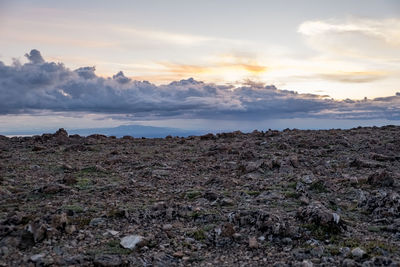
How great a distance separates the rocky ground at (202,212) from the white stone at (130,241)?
0.03 metres

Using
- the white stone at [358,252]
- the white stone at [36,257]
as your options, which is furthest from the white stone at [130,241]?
the white stone at [358,252]

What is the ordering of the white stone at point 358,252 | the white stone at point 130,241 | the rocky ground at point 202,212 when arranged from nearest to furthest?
the white stone at point 358,252
the rocky ground at point 202,212
the white stone at point 130,241

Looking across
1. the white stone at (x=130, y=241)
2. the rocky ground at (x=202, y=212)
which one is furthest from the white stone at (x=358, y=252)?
the white stone at (x=130, y=241)

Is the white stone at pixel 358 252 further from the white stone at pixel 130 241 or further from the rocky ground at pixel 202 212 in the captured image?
the white stone at pixel 130 241

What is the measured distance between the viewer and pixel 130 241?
8945 mm

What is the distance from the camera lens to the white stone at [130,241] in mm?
8751

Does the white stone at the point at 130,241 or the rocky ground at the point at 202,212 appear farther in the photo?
the white stone at the point at 130,241

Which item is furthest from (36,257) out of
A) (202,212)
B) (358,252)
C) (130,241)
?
(358,252)

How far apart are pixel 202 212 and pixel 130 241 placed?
3015mm

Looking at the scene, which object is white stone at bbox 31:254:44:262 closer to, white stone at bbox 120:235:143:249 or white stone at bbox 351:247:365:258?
white stone at bbox 120:235:143:249

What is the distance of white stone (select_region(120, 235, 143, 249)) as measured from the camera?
8.75 m

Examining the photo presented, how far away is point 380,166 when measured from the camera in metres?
18.7

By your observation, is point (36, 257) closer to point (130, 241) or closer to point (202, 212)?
point (130, 241)

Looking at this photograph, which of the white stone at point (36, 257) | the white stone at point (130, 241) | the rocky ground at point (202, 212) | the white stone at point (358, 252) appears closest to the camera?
the white stone at point (36, 257)
